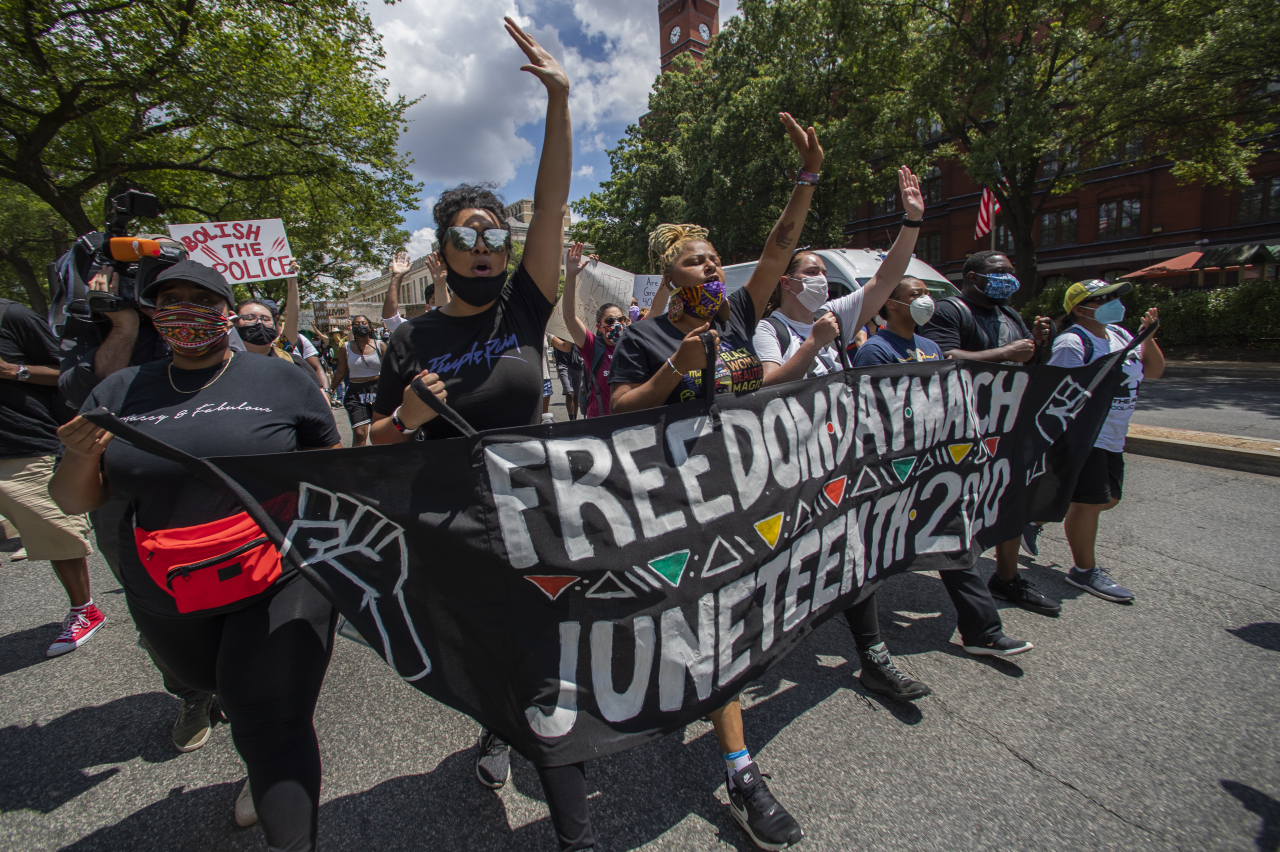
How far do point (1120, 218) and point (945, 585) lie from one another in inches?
1278

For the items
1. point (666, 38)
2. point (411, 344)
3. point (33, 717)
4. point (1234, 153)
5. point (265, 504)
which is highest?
point (666, 38)

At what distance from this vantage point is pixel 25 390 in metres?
3.46

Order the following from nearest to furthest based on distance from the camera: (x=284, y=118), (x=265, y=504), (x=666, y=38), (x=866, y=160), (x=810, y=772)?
(x=265, y=504), (x=810, y=772), (x=284, y=118), (x=866, y=160), (x=666, y=38)

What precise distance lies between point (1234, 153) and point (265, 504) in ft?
69.6

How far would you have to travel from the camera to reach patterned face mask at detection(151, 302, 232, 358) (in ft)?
5.89

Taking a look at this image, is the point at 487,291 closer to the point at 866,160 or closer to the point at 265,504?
the point at 265,504

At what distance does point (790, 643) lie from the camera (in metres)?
2.16

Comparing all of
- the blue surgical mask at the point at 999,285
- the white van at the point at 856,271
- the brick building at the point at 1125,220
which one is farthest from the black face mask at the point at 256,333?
the brick building at the point at 1125,220

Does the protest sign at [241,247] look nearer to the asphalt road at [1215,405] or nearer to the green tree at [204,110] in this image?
the green tree at [204,110]

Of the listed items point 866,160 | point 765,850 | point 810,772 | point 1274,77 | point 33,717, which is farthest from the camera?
point 866,160

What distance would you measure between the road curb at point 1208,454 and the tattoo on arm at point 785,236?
15.2 ft

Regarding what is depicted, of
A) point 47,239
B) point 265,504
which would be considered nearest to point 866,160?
point 265,504

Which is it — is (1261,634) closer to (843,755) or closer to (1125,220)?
(843,755)

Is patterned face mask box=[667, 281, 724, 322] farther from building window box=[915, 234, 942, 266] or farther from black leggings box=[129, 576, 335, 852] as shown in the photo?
building window box=[915, 234, 942, 266]
